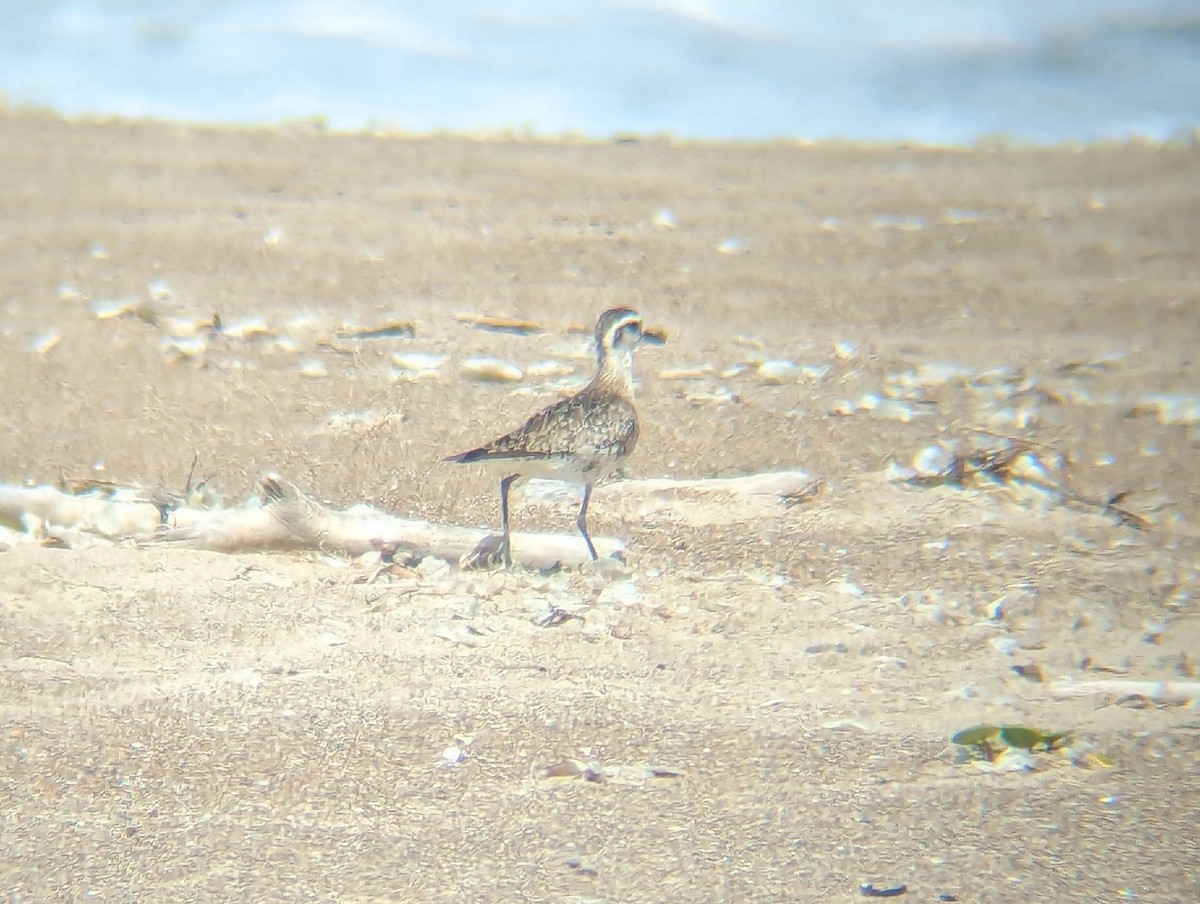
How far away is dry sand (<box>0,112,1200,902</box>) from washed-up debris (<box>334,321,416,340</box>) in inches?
6.8

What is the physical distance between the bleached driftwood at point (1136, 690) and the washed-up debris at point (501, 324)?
5.31m

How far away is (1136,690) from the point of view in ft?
17.0

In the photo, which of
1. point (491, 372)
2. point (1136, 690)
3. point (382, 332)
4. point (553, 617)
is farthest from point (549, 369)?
point (1136, 690)

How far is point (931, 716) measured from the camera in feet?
16.2

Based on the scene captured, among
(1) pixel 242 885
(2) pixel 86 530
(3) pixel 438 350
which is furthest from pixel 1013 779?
(3) pixel 438 350

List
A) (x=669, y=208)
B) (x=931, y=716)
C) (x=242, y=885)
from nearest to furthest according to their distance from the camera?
1. (x=242, y=885)
2. (x=931, y=716)
3. (x=669, y=208)

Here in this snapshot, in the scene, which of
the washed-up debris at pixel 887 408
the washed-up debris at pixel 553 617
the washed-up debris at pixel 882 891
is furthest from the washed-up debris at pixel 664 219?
the washed-up debris at pixel 882 891

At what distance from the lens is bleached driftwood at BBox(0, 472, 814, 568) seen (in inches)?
253

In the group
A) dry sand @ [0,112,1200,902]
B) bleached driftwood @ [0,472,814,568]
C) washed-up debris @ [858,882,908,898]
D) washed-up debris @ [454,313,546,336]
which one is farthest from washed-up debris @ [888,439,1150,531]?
washed-up debris @ [858,882,908,898]

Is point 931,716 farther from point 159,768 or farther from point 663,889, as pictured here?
point 159,768

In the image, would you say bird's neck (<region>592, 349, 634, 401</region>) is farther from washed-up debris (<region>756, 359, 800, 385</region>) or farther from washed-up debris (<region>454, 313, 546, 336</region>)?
washed-up debris (<region>454, 313, 546, 336</region>)

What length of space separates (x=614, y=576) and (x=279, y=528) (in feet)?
4.80

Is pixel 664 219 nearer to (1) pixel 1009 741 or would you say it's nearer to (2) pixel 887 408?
(2) pixel 887 408

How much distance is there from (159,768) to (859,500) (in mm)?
3832
